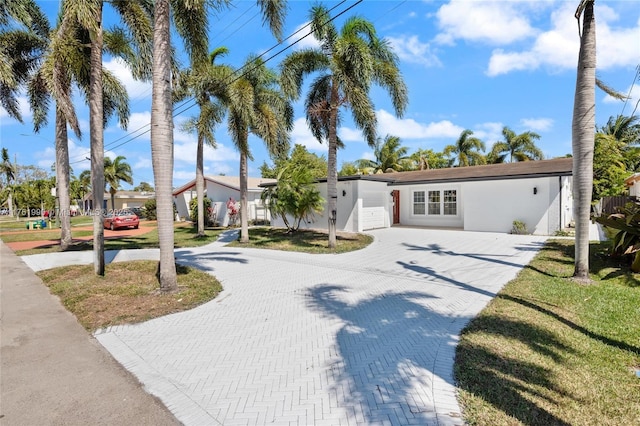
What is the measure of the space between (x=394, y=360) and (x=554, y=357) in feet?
6.58

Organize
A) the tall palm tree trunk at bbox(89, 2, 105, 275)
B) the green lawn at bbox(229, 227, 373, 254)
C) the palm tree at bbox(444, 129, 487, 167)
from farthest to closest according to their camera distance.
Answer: the palm tree at bbox(444, 129, 487, 167)
the green lawn at bbox(229, 227, 373, 254)
the tall palm tree trunk at bbox(89, 2, 105, 275)

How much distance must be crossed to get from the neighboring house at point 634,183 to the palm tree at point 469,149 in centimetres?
1165

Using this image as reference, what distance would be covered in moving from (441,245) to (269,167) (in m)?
32.9

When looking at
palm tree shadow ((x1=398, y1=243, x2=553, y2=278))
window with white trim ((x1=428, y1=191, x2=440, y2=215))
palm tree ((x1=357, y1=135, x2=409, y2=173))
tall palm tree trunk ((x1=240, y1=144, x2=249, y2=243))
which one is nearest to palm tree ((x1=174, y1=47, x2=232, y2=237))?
tall palm tree trunk ((x1=240, y1=144, x2=249, y2=243))

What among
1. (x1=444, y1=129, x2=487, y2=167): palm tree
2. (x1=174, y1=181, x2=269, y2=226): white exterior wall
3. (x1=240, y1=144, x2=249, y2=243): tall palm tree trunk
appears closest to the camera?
(x1=240, y1=144, x2=249, y2=243): tall palm tree trunk

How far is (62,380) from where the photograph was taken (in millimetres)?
3691

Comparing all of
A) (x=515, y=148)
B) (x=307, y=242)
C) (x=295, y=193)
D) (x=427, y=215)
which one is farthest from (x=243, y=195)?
(x=515, y=148)

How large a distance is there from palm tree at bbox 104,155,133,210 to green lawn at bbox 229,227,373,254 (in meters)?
29.7

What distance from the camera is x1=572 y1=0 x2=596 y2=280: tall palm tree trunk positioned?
6984mm

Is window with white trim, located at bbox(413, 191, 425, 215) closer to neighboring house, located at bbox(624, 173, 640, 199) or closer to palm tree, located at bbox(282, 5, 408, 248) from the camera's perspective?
palm tree, located at bbox(282, 5, 408, 248)

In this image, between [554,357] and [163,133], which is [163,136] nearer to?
[163,133]

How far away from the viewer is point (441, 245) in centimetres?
1284

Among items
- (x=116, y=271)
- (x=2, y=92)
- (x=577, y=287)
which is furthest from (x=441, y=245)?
(x=2, y=92)

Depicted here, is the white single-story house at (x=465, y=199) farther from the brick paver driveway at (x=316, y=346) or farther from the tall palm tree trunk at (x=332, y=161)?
the brick paver driveway at (x=316, y=346)
